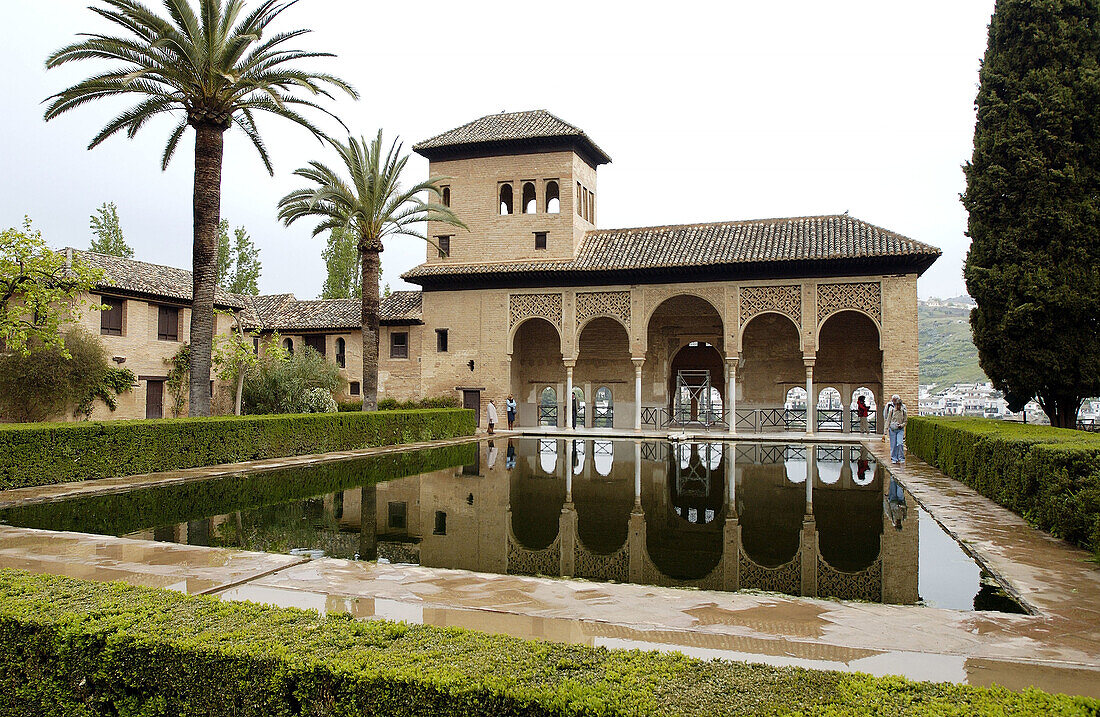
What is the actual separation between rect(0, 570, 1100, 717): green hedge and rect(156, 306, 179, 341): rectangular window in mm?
24050

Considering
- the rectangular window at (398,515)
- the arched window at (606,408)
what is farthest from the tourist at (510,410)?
the rectangular window at (398,515)

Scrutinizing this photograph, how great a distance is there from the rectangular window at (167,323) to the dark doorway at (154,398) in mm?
1598

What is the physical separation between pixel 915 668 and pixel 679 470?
11478 mm

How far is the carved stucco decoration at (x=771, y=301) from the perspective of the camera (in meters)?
25.1

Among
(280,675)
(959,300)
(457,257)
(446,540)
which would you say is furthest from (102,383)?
(959,300)

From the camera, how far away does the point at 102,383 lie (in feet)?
73.2

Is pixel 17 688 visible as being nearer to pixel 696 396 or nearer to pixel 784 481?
pixel 784 481

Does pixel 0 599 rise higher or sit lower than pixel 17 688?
higher

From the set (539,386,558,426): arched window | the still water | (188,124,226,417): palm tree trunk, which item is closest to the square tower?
(539,386,558,426): arched window

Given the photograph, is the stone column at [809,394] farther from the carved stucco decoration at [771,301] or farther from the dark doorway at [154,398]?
the dark doorway at [154,398]

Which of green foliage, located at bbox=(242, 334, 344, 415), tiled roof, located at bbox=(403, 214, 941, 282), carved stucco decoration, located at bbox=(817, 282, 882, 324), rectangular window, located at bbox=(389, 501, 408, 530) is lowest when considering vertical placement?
rectangular window, located at bbox=(389, 501, 408, 530)

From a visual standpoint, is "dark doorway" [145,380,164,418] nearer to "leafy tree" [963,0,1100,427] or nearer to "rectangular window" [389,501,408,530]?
"rectangular window" [389,501,408,530]

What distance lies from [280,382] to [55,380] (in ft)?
24.8

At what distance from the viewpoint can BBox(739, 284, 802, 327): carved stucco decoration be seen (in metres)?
A: 25.1
